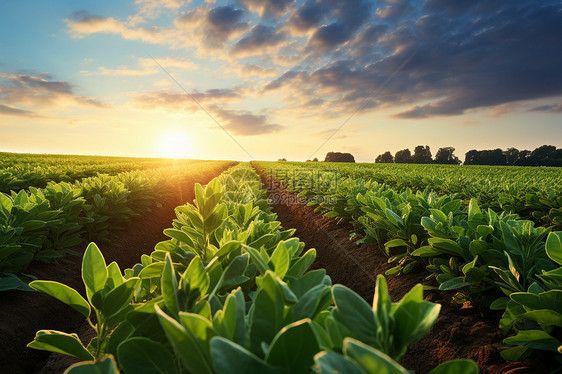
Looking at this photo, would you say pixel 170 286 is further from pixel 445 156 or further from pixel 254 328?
pixel 445 156

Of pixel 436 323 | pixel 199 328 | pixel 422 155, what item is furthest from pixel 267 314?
pixel 422 155

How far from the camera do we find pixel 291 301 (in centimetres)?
68

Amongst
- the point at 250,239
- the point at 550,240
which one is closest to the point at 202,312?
the point at 250,239

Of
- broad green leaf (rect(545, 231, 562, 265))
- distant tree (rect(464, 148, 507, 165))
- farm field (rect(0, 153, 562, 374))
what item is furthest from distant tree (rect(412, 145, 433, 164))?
broad green leaf (rect(545, 231, 562, 265))

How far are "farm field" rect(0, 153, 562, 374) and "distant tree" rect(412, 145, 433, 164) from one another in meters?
74.3

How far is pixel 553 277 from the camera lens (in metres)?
1.55

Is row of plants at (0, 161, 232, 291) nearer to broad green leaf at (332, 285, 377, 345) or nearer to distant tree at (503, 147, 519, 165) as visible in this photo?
broad green leaf at (332, 285, 377, 345)

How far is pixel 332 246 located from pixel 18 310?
447cm

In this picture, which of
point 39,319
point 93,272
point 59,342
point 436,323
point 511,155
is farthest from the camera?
point 511,155

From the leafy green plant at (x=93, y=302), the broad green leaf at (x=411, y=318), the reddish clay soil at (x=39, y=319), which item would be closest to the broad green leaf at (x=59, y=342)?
the leafy green plant at (x=93, y=302)

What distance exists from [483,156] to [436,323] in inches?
3493

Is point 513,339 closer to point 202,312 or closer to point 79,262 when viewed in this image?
point 202,312

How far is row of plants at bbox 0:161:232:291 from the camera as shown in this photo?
2.85 m

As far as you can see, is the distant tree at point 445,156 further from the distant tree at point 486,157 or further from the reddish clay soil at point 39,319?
the reddish clay soil at point 39,319
